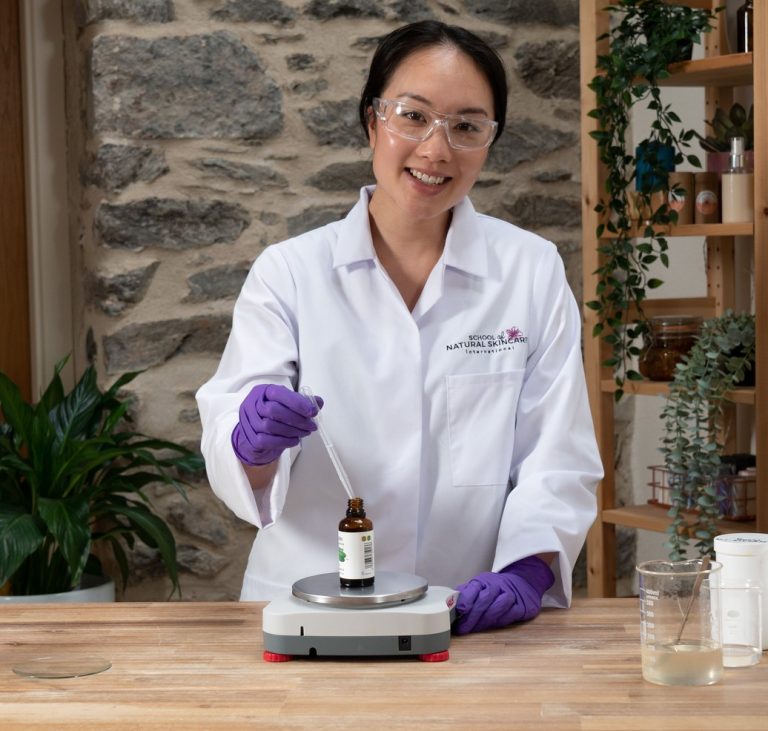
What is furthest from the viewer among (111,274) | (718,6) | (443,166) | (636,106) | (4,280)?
(636,106)

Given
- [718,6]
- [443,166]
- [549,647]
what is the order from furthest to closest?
[718,6] → [443,166] → [549,647]

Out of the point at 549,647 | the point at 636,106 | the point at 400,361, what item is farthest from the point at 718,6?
the point at 549,647

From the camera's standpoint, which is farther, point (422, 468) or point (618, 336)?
point (618, 336)

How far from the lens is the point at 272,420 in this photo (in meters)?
1.62

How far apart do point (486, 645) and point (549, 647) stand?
0.27 ft

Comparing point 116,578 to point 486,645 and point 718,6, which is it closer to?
point 486,645

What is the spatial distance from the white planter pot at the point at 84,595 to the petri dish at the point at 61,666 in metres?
1.27

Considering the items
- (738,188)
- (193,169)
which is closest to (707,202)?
(738,188)

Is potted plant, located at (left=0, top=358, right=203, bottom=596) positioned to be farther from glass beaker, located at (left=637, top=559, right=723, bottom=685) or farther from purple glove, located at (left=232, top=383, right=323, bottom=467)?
glass beaker, located at (left=637, top=559, right=723, bottom=685)

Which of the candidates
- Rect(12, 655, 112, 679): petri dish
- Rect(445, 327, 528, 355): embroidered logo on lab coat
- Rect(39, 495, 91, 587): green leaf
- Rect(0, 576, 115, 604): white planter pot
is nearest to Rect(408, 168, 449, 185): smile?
Rect(445, 327, 528, 355): embroidered logo on lab coat

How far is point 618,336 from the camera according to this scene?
291 cm

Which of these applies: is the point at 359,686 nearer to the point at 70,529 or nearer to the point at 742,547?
the point at 742,547

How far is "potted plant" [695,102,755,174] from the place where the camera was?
2760 mm

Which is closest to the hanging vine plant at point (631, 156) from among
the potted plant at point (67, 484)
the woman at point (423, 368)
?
the woman at point (423, 368)
